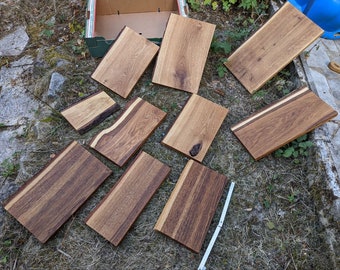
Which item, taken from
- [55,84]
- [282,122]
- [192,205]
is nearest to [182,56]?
[282,122]

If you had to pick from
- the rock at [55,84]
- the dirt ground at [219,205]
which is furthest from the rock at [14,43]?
the rock at [55,84]

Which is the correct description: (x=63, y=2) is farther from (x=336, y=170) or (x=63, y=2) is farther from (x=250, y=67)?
(x=336, y=170)

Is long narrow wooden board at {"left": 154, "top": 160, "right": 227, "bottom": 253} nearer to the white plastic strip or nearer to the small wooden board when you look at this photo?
the white plastic strip

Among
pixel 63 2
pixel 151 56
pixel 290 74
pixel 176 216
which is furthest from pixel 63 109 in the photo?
pixel 290 74

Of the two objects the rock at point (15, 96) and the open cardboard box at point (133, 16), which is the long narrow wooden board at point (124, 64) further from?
the rock at point (15, 96)

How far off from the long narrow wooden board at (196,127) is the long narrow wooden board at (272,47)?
0.42 metres

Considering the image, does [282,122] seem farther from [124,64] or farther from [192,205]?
[124,64]

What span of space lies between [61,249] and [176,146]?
929 millimetres

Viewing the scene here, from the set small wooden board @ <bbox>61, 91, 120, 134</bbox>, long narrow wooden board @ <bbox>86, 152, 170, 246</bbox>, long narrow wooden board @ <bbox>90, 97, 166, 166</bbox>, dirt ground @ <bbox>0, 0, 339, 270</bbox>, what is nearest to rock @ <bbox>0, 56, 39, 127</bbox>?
dirt ground @ <bbox>0, 0, 339, 270</bbox>

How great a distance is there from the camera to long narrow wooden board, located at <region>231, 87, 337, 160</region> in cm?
180

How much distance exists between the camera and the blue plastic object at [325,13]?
2.46 m

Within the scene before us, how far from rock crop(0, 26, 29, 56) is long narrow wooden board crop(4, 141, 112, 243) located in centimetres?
144

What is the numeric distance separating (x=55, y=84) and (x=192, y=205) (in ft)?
4.77

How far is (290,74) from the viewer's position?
223 centimetres
